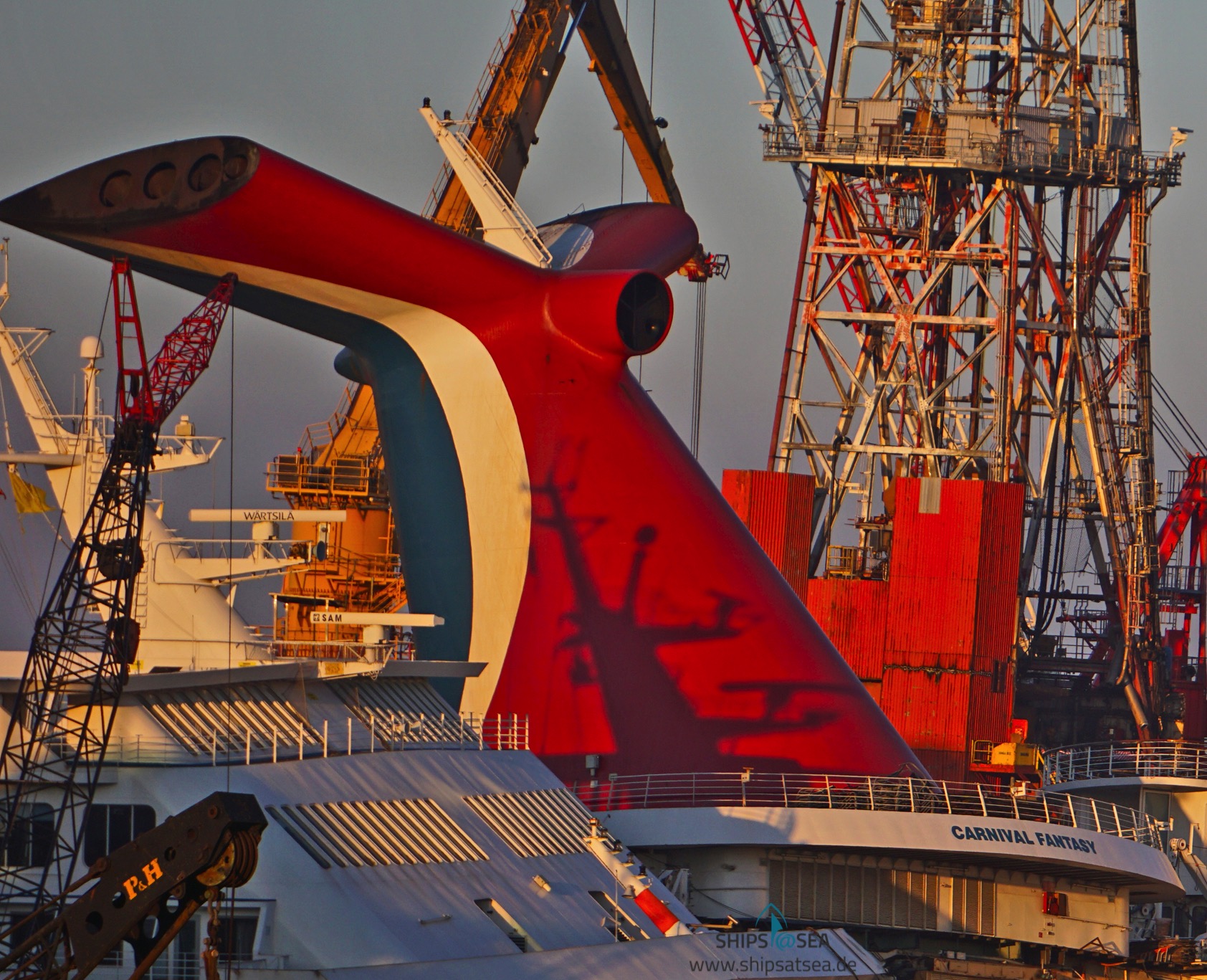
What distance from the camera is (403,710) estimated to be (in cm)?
3719

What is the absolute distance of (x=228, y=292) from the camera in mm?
41156

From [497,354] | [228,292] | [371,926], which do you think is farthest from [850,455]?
[371,926]

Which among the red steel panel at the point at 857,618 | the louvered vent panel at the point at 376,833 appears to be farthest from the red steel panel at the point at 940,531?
the louvered vent panel at the point at 376,833

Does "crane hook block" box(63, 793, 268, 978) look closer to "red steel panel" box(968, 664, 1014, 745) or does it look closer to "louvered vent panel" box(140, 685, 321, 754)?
"louvered vent panel" box(140, 685, 321, 754)

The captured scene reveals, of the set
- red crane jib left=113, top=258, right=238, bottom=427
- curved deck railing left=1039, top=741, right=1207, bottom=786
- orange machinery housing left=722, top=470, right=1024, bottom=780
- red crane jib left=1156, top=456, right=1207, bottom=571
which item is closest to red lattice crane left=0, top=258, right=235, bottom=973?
red crane jib left=113, top=258, right=238, bottom=427

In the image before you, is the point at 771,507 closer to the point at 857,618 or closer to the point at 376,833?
the point at 857,618

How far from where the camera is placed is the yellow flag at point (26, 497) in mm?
41156

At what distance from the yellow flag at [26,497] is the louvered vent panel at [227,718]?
30.2 feet

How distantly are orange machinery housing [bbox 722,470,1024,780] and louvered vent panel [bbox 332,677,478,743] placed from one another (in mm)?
29044

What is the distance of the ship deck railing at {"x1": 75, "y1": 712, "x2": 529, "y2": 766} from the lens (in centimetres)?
3062

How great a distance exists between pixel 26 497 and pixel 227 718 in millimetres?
10806

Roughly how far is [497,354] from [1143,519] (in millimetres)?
41971

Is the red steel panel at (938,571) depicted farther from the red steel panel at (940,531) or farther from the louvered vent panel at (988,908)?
the louvered vent panel at (988,908)

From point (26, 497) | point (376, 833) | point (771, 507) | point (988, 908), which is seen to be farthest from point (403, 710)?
point (771, 507)
